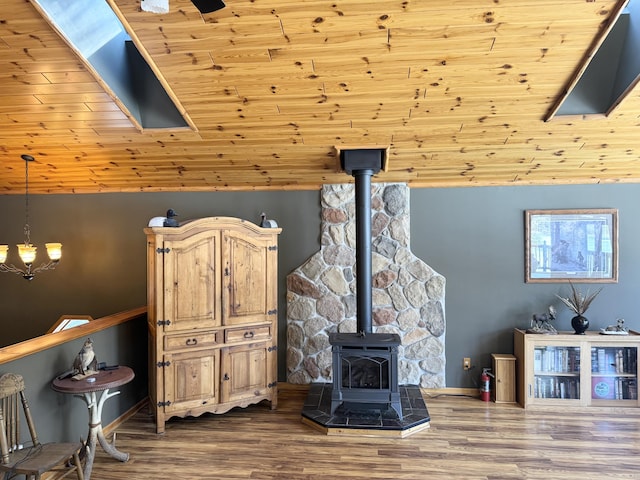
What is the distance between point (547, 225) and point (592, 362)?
4.47 ft

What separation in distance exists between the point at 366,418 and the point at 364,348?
59cm

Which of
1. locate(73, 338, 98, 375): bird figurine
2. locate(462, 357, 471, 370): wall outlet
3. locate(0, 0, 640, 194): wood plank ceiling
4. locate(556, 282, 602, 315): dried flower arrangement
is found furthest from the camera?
locate(462, 357, 471, 370): wall outlet

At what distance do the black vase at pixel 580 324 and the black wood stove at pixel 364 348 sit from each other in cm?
182

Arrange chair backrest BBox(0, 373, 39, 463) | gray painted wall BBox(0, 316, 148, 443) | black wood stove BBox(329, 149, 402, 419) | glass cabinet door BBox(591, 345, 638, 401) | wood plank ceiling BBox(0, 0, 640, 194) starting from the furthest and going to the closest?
glass cabinet door BBox(591, 345, 638, 401) → black wood stove BBox(329, 149, 402, 419) → gray painted wall BBox(0, 316, 148, 443) → wood plank ceiling BBox(0, 0, 640, 194) → chair backrest BBox(0, 373, 39, 463)

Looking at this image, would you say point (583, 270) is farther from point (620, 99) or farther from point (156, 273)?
point (156, 273)

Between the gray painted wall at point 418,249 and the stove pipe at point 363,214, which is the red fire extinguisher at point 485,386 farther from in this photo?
the stove pipe at point 363,214

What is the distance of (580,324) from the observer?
4.04 metres

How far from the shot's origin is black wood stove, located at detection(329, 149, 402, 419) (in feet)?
12.0

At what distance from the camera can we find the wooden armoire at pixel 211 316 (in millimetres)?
3570

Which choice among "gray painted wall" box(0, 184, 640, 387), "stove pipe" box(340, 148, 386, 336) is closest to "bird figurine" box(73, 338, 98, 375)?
"gray painted wall" box(0, 184, 640, 387)

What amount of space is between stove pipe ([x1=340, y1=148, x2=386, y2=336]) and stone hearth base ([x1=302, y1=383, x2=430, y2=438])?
2.24 ft

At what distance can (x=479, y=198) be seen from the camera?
14.5 ft

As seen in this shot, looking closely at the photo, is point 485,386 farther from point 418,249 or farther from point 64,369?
point 64,369

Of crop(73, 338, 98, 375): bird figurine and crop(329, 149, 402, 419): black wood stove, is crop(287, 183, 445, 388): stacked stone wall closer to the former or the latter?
crop(329, 149, 402, 419): black wood stove
